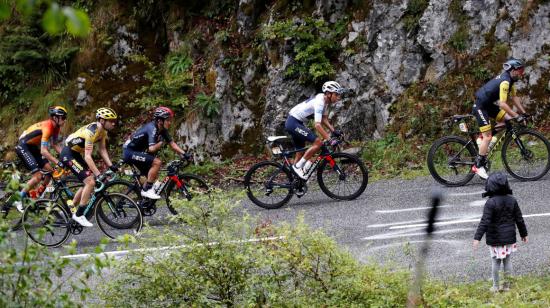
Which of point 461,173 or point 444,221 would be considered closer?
point 444,221

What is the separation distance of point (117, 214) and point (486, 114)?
23.1ft

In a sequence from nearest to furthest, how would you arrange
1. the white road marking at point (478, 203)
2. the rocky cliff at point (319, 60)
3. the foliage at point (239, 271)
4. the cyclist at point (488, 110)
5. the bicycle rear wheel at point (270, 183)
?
the foliage at point (239, 271), the white road marking at point (478, 203), the cyclist at point (488, 110), the bicycle rear wheel at point (270, 183), the rocky cliff at point (319, 60)

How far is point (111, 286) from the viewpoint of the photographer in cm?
736

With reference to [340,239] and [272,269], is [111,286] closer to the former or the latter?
[272,269]

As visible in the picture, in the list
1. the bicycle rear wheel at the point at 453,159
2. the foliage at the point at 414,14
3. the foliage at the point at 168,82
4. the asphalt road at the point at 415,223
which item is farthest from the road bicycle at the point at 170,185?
the foliage at the point at 414,14

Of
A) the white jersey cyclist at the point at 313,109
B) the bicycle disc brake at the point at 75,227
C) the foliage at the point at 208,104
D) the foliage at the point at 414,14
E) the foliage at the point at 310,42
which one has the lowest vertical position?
the bicycle disc brake at the point at 75,227

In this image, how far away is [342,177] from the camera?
42.8 ft

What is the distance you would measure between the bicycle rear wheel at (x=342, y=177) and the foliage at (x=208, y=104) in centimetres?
532

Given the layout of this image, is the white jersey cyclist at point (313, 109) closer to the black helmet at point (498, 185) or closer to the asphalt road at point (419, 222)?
the asphalt road at point (419, 222)

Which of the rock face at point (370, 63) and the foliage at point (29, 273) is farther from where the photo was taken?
the rock face at point (370, 63)

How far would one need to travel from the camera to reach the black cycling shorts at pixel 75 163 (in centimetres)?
1236

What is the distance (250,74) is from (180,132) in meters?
2.40

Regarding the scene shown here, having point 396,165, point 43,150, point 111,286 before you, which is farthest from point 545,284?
point 43,150

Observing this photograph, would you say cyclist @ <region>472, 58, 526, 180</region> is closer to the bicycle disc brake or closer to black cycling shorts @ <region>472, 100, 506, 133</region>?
black cycling shorts @ <region>472, 100, 506, 133</region>
